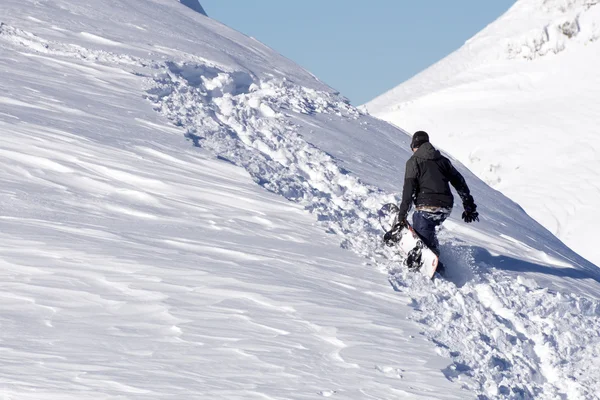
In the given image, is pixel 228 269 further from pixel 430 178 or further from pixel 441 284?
pixel 430 178

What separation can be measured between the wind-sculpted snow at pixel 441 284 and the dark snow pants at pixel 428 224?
35cm

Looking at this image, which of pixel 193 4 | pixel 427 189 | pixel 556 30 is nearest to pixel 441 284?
pixel 427 189

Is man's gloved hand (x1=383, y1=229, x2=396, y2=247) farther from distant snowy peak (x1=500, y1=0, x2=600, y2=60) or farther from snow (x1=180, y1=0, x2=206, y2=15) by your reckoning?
distant snowy peak (x1=500, y1=0, x2=600, y2=60)

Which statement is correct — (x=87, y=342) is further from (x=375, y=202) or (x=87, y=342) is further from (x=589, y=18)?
(x=589, y=18)

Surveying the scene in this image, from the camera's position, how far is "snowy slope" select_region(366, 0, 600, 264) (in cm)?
3712

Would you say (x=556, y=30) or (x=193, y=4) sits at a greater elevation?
(x=556, y=30)

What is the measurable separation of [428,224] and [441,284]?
746mm

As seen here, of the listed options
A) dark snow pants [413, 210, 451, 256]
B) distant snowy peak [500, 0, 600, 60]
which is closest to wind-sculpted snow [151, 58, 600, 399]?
dark snow pants [413, 210, 451, 256]

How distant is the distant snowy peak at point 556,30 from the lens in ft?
196

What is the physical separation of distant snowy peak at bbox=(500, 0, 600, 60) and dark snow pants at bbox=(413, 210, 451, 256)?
176 ft

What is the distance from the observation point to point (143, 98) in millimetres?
12523

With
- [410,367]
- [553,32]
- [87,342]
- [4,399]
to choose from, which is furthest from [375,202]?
[553,32]

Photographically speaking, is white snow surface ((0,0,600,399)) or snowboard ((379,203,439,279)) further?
snowboard ((379,203,439,279))

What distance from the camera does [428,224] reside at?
808 centimetres
